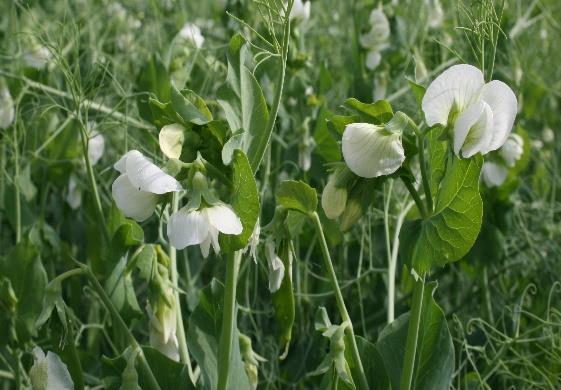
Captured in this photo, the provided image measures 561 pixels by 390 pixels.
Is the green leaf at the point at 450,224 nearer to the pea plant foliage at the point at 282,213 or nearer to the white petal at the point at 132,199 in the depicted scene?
the pea plant foliage at the point at 282,213

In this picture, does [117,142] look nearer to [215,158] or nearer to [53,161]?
[53,161]

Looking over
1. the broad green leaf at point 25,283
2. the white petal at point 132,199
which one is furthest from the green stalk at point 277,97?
the broad green leaf at point 25,283

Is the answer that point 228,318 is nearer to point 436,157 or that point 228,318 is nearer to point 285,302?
point 285,302

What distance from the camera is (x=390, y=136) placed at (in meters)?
0.80

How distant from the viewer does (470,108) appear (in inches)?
31.1

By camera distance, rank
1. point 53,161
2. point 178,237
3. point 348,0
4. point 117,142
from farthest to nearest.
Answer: point 348,0, point 117,142, point 53,161, point 178,237

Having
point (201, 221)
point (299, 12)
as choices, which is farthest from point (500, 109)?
point (299, 12)

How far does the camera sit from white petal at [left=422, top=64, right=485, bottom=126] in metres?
0.81

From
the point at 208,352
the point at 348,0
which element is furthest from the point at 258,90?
the point at 348,0

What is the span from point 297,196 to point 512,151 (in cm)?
81

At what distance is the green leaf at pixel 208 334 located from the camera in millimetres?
1001

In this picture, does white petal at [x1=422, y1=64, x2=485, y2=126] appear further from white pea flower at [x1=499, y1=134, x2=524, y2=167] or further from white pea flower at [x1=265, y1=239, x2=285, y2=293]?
white pea flower at [x1=499, y1=134, x2=524, y2=167]

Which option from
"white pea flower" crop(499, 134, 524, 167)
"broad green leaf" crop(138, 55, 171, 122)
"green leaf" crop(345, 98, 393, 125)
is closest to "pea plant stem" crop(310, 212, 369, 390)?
"green leaf" crop(345, 98, 393, 125)

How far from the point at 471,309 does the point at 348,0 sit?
1231 millimetres
